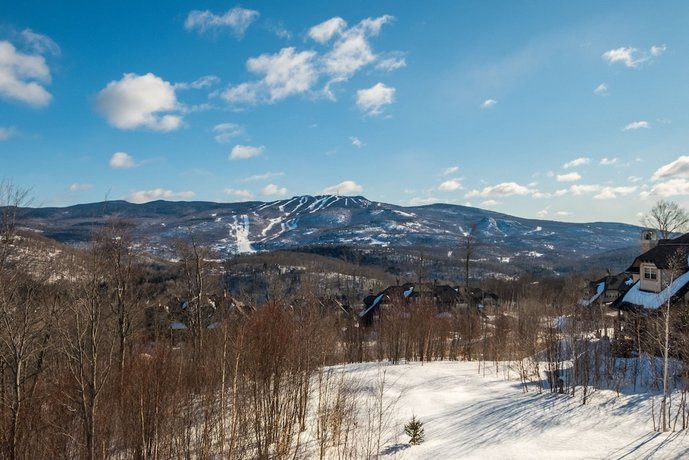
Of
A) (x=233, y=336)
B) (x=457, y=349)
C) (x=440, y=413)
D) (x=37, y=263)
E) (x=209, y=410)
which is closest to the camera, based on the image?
(x=209, y=410)

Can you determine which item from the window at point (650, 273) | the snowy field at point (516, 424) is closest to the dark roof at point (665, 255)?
the window at point (650, 273)

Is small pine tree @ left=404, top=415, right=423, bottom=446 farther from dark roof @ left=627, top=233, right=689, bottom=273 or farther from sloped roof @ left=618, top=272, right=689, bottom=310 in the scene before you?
dark roof @ left=627, top=233, right=689, bottom=273

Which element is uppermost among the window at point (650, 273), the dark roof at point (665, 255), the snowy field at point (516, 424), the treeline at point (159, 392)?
the dark roof at point (665, 255)

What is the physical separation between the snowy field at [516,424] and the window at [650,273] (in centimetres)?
1449

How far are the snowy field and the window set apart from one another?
14.5 metres

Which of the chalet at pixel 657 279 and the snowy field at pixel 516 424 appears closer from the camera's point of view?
the snowy field at pixel 516 424

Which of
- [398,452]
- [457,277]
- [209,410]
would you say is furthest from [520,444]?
[457,277]

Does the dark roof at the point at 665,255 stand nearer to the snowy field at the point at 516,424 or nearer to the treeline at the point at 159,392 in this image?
the treeline at the point at 159,392

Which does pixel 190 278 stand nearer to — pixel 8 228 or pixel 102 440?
pixel 8 228

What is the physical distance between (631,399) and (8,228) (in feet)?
86.2

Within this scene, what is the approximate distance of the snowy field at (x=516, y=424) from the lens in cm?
1272

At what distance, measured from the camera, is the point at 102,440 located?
10.7m

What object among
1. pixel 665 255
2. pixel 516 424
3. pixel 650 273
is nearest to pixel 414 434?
pixel 516 424

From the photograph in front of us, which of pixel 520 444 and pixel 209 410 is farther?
pixel 520 444
